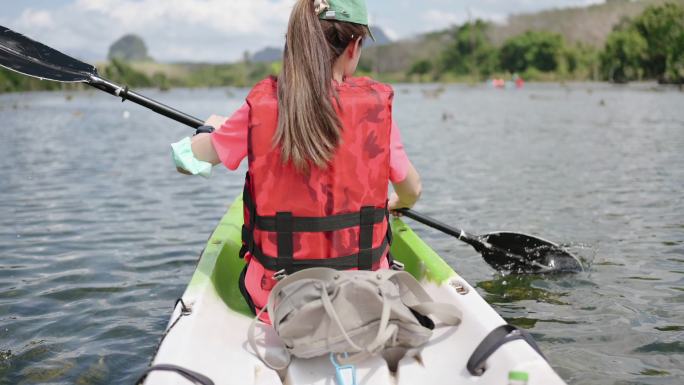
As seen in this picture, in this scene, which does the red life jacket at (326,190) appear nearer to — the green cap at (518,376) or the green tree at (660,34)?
the green cap at (518,376)

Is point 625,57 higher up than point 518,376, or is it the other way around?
point 625,57

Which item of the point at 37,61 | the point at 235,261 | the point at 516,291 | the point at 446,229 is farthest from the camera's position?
the point at 516,291

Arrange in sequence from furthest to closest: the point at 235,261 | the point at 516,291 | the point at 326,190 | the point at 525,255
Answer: the point at 525,255 → the point at 516,291 → the point at 235,261 → the point at 326,190

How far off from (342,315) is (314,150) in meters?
0.68

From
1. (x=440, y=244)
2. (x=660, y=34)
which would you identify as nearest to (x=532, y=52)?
(x=660, y=34)

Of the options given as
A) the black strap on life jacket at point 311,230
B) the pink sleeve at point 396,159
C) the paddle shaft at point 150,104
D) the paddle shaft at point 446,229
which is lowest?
the paddle shaft at point 446,229

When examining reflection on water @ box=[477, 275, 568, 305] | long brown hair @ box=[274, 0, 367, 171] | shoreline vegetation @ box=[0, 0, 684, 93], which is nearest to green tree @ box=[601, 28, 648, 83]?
shoreline vegetation @ box=[0, 0, 684, 93]

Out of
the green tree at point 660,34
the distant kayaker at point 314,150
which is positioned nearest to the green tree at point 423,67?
the green tree at point 660,34

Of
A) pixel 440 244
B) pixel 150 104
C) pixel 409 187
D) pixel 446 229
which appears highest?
pixel 150 104

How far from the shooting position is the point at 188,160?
2.88m

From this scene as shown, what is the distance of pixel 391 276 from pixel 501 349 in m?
0.52

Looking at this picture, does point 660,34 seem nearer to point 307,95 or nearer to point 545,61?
point 545,61

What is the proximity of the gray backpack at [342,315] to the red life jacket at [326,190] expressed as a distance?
9.5 inches

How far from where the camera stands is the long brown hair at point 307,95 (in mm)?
2686
